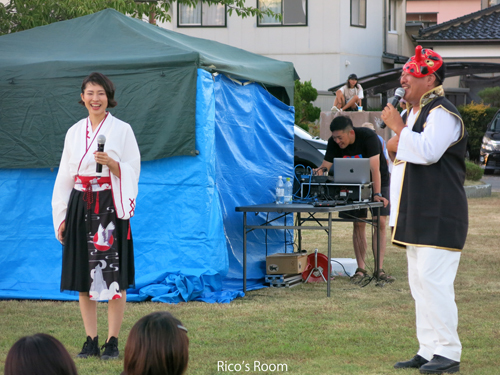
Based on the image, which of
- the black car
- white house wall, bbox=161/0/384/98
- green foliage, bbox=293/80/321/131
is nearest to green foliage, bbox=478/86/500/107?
the black car

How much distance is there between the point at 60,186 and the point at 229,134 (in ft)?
8.07

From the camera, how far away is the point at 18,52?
6430 millimetres

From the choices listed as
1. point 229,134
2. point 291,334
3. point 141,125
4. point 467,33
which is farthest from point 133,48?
point 467,33

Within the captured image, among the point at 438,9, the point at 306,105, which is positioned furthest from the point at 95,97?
the point at 438,9

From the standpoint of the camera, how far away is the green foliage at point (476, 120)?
72.7ft

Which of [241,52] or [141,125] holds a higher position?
[241,52]

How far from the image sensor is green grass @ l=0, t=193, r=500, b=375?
13.9 feet

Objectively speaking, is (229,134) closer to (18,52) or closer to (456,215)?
(18,52)

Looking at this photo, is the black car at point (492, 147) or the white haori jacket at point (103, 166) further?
the black car at point (492, 147)

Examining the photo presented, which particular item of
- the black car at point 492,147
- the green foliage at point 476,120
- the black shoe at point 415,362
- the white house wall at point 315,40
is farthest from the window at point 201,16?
the black shoe at point 415,362

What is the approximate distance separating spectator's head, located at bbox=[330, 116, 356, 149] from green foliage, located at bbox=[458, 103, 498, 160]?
1637 centimetres

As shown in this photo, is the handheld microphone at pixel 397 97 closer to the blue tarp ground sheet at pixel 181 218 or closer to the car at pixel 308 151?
the blue tarp ground sheet at pixel 181 218

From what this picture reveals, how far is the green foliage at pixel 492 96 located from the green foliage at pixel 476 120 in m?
→ 1.28

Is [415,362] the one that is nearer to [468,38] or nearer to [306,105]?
[306,105]
